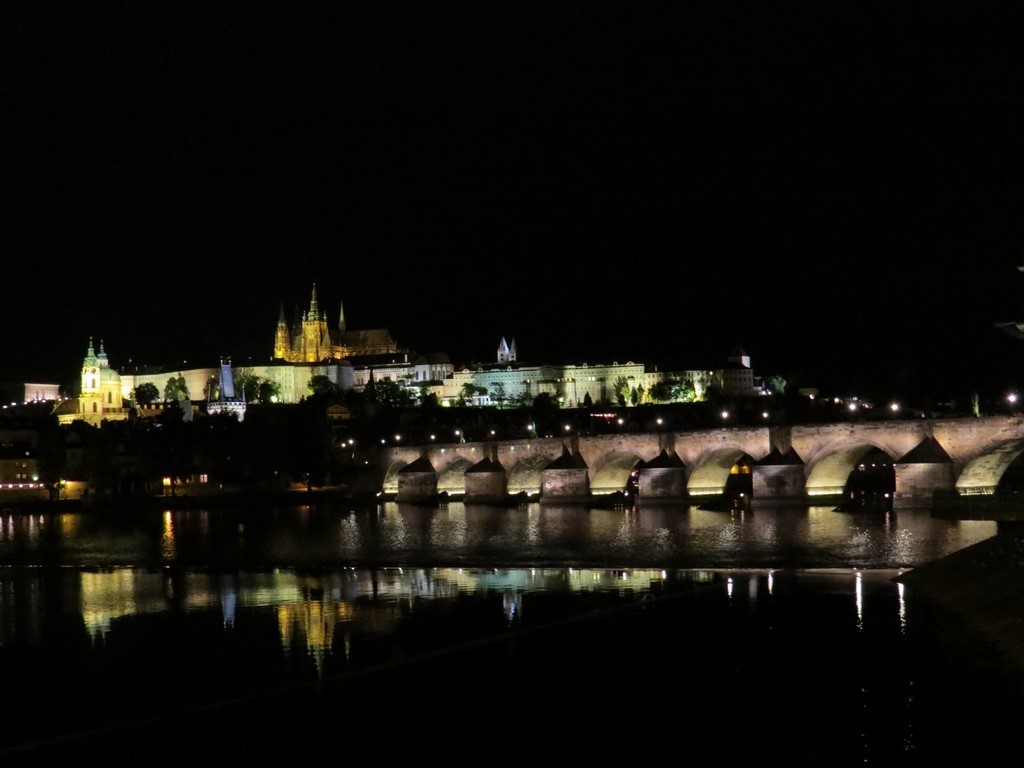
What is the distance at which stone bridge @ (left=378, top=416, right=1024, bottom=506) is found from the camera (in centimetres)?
4644

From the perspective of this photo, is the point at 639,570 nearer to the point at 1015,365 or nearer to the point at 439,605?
the point at 439,605

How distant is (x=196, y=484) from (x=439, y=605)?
68.1 meters

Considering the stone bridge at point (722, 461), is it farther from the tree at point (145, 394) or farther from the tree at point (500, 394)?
the tree at point (145, 394)

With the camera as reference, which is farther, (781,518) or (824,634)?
(781,518)

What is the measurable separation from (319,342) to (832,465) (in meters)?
127

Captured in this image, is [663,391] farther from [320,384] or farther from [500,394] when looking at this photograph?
[320,384]

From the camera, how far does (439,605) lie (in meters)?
23.6

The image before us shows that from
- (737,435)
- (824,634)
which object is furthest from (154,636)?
(737,435)

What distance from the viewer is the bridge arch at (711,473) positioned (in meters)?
58.3

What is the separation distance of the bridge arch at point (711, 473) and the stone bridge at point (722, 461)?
52 millimetres

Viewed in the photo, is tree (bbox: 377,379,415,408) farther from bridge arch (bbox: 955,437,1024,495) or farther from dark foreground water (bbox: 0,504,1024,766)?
dark foreground water (bbox: 0,504,1024,766)

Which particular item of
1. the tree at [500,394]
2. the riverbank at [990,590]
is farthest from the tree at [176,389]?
the riverbank at [990,590]

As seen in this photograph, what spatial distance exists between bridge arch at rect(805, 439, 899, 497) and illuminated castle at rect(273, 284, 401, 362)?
390 feet

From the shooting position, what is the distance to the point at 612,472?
2490 inches
